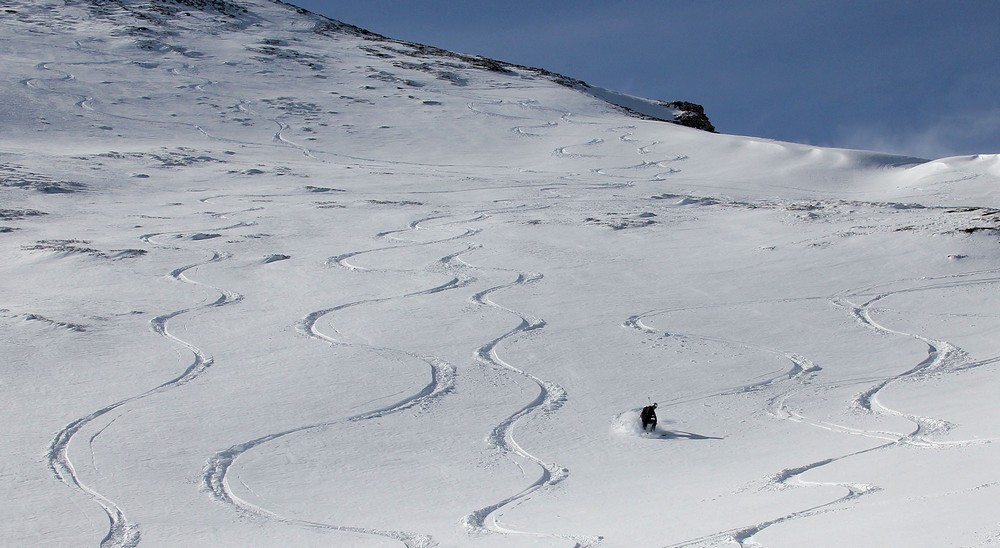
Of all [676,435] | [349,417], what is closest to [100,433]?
[349,417]

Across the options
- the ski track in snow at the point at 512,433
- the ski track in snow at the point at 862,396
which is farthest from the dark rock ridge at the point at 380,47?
the ski track in snow at the point at 512,433

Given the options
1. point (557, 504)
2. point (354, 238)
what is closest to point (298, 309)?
point (354, 238)

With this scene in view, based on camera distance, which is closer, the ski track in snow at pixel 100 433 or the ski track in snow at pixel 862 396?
the ski track in snow at pixel 862 396

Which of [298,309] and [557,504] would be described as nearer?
[557,504]

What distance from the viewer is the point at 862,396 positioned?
32.9ft

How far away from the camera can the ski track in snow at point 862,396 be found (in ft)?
21.1

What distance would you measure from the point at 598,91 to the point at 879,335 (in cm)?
3608

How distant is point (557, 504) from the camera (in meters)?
7.51

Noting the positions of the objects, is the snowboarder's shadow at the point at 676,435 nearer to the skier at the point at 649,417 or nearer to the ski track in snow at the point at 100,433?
the skier at the point at 649,417

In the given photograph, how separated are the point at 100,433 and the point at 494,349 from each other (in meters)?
4.60

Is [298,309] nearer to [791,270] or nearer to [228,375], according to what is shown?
[228,375]

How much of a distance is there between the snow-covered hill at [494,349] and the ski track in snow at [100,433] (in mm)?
32

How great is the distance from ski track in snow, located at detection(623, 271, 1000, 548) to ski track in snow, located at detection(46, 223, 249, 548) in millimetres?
3863

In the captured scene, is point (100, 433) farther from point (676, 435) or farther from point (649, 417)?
point (676, 435)
